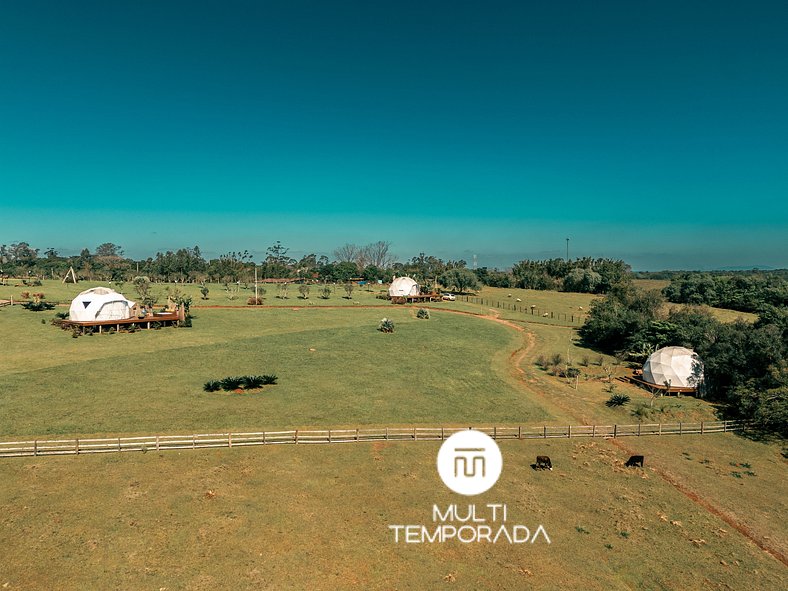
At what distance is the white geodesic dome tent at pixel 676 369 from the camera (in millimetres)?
41562

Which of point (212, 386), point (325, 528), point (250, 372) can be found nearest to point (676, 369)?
point (325, 528)

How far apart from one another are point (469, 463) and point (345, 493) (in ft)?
23.6

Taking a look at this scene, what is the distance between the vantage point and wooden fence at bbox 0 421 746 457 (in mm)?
25156

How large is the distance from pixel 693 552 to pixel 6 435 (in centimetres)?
3843

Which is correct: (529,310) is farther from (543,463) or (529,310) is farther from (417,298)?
(543,463)

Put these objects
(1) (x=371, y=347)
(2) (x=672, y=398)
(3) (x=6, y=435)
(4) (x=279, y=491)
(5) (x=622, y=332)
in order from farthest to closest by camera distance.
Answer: (5) (x=622, y=332) < (1) (x=371, y=347) < (2) (x=672, y=398) < (3) (x=6, y=435) < (4) (x=279, y=491)

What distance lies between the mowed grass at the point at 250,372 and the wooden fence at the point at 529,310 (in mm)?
28896

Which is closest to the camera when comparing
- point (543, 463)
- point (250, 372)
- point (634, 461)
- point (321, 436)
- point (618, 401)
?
point (543, 463)

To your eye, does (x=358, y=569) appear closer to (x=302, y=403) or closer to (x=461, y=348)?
(x=302, y=403)

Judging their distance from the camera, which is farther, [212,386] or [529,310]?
[529,310]

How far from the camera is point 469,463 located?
24234 mm

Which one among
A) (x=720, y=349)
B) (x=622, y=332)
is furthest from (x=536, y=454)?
(x=622, y=332)

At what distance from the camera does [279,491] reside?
21734 millimetres

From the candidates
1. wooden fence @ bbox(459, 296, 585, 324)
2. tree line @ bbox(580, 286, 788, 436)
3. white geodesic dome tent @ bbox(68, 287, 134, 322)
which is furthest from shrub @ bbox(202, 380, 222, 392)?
wooden fence @ bbox(459, 296, 585, 324)
